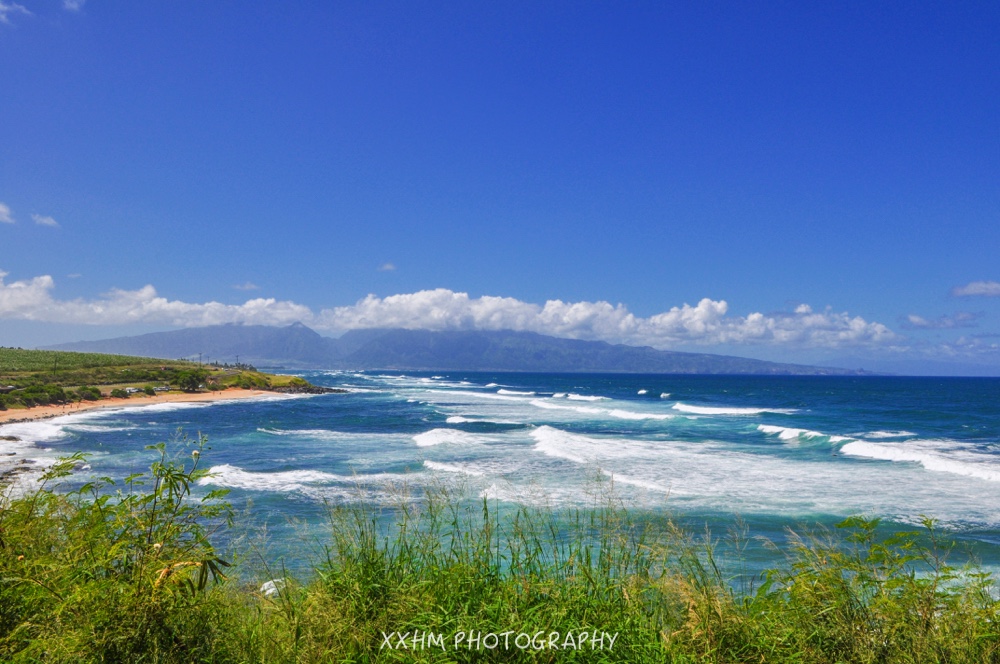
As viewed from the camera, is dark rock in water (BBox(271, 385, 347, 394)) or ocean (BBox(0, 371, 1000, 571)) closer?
ocean (BBox(0, 371, 1000, 571))

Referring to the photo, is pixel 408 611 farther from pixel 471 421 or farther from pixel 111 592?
pixel 471 421

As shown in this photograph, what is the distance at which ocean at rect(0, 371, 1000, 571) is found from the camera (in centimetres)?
1298

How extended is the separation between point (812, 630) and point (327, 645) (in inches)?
124

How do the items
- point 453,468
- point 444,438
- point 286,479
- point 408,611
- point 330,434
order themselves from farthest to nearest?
point 330,434, point 444,438, point 453,468, point 286,479, point 408,611

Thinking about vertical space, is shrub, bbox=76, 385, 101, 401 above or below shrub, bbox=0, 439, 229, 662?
below

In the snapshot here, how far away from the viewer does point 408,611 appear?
12.4ft

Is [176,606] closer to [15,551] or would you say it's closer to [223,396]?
[15,551]

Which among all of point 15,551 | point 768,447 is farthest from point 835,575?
point 768,447

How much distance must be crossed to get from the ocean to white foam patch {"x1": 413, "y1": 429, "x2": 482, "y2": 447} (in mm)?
188

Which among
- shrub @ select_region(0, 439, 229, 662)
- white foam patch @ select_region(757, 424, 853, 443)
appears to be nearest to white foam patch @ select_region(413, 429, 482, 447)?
white foam patch @ select_region(757, 424, 853, 443)

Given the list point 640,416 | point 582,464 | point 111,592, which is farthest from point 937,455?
point 111,592

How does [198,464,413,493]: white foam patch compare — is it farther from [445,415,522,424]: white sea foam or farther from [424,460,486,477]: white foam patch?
[445,415,522,424]: white sea foam

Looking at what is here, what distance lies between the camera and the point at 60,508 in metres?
4.67

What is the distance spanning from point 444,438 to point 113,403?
35.9m
